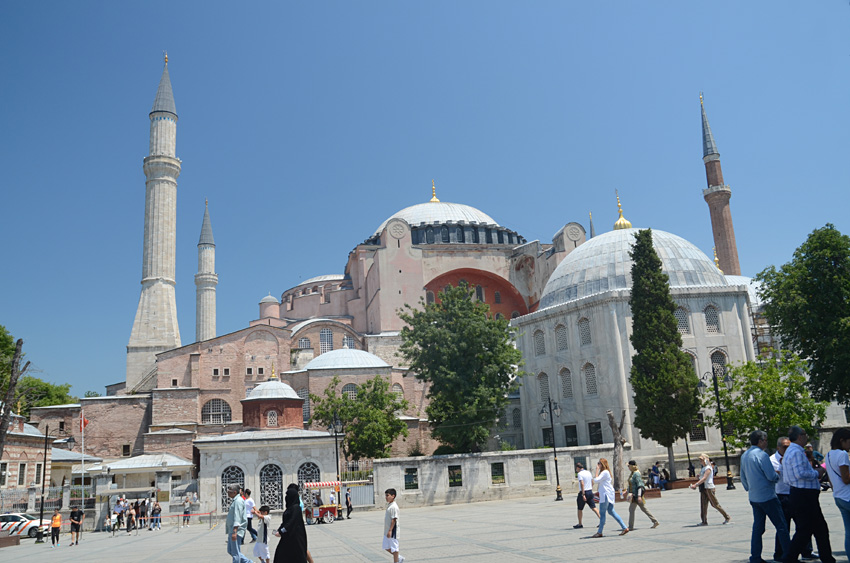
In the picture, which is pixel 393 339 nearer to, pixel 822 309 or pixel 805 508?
pixel 822 309

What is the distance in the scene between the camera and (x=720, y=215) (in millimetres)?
47312

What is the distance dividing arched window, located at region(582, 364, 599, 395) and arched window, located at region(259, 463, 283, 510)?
13.8 metres

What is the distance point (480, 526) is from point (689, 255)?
23.5 m

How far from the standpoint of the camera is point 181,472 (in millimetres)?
32094

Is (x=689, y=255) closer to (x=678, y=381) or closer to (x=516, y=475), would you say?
(x=678, y=381)

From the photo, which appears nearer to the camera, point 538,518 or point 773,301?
point 538,518

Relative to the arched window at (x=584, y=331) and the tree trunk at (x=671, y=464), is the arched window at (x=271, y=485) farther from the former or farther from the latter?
the arched window at (x=584, y=331)

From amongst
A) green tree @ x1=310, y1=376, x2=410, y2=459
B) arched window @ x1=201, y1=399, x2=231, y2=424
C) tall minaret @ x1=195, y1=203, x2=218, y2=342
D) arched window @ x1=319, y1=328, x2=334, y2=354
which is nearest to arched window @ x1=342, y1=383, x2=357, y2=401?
green tree @ x1=310, y1=376, x2=410, y2=459

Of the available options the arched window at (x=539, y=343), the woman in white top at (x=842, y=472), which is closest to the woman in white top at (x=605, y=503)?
the woman in white top at (x=842, y=472)

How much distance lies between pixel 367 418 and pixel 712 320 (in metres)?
15.8

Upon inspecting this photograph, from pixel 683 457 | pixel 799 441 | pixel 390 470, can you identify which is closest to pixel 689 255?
pixel 683 457

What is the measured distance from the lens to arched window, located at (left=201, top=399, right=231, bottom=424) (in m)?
37.4

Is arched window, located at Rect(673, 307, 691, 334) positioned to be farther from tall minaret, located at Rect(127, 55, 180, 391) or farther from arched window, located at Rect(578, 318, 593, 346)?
tall minaret, located at Rect(127, 55, 180, 391)

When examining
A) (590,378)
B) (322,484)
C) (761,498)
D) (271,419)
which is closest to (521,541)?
(761,498)
